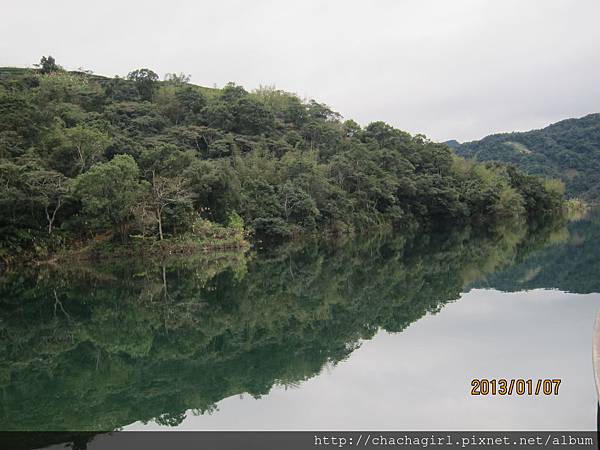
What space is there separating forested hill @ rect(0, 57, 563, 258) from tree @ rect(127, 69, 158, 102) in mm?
112

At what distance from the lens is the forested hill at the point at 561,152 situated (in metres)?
89.0

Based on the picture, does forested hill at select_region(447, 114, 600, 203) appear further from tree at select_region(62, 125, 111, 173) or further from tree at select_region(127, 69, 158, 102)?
tree at select_region(62, 125, 111, 173)

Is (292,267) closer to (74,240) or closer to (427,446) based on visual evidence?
(74,240)

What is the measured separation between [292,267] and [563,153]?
300 feet

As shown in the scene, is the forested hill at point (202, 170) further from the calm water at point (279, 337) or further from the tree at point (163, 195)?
the calm water at point (279, 337)

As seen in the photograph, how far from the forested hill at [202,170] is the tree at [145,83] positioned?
0.11 meters

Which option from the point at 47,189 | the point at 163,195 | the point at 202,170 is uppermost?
the point at 202,170

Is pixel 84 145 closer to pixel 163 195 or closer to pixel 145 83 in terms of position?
pixel 163 195

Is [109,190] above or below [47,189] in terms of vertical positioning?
below

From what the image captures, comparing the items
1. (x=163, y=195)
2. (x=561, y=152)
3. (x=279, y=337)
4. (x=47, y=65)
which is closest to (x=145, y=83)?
(x=47, y=65)

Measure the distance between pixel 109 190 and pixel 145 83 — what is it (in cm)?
3207

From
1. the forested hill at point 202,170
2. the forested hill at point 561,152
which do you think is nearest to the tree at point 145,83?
the forested hill at point 202,170

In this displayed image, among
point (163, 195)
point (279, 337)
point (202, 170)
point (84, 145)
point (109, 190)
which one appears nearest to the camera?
point (279, 337)

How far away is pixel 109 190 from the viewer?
75.4 ft
